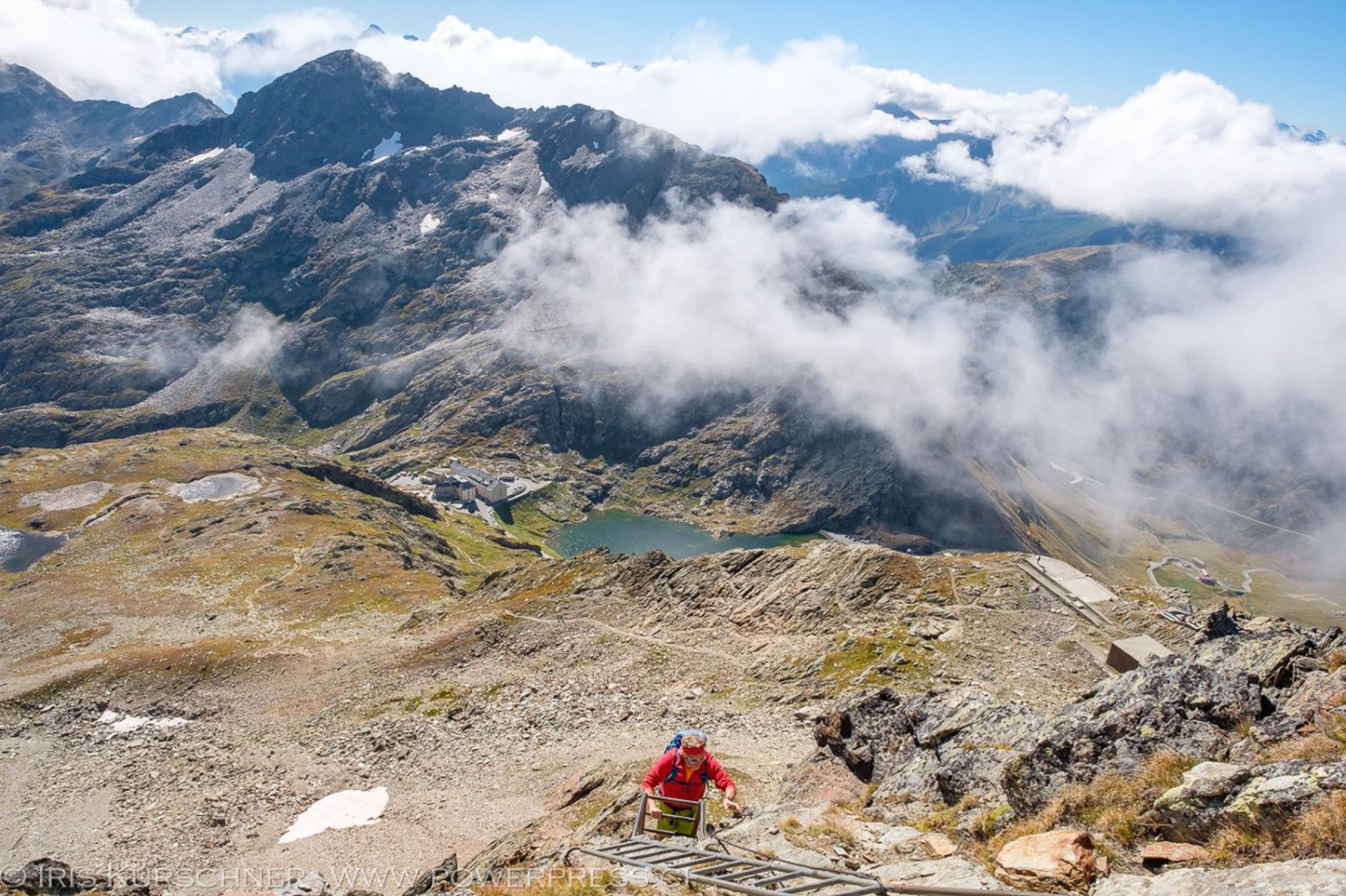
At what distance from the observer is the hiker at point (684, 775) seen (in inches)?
824

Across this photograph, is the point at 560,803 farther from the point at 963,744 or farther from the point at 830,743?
the point at 963,744

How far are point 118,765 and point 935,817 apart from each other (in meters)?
58.9

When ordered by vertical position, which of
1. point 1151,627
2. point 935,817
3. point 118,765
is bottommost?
point 118,765

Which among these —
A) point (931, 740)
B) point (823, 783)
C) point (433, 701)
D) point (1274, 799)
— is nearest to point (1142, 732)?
point (1274, 799)

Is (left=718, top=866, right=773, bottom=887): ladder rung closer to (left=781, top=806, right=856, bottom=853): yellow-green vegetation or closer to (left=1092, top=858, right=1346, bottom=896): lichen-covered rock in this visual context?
(left=781, top=806, right=856, bottom=853): yellow-green vegetation

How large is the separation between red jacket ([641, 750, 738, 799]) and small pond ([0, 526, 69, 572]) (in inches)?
7277

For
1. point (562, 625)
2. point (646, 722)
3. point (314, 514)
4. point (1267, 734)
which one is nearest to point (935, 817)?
point (1267, 734)

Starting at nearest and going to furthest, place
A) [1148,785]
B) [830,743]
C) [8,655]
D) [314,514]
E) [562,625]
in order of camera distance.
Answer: [1148,785], [830,743], [562,625], [8,655], [314,514]

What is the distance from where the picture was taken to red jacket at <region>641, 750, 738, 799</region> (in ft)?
68.8

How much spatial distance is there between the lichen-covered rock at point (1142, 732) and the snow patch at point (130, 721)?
212 feet

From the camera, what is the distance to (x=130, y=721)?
59.6 m

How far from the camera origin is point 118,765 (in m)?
52.0

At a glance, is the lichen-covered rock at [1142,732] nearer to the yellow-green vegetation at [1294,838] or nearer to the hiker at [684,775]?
the yellow-green vegetation at [1294,838]

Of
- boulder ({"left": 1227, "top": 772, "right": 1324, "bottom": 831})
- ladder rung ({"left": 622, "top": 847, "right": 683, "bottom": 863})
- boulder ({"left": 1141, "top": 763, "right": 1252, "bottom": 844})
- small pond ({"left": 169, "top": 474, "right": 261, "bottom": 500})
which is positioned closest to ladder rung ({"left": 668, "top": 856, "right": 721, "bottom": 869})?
ladder rung ({"left": 622, "top": 847, "right": 683, "bottom": 863})
